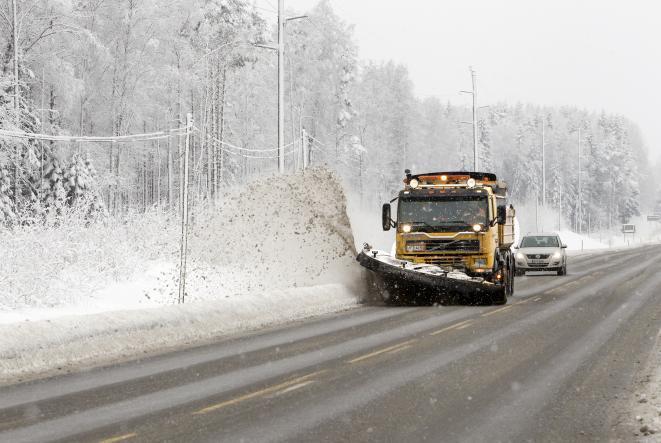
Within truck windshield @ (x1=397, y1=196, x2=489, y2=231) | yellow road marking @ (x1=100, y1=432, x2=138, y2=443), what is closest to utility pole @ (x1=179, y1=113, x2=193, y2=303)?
truck windshield @ (x1=397, y1=196, x2=489, y2=231)

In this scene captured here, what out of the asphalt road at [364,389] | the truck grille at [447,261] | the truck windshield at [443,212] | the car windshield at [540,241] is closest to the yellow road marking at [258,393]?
the asphalt road at [364,389]

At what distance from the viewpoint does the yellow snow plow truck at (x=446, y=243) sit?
19.1m

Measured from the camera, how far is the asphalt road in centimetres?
731

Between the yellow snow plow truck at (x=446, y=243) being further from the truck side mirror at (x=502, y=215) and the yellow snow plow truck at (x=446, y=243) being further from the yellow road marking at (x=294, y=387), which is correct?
the yellow road marking at (x=294, y=387)

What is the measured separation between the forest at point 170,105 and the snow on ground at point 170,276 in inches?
38.1

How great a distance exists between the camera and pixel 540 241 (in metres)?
34.1

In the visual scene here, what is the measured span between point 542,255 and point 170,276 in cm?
1713

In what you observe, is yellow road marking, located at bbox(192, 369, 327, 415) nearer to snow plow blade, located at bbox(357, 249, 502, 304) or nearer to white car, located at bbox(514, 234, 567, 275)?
snow plow blade, located at bbox(357, 249, 502, 304)

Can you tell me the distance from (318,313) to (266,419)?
10518 millimetres

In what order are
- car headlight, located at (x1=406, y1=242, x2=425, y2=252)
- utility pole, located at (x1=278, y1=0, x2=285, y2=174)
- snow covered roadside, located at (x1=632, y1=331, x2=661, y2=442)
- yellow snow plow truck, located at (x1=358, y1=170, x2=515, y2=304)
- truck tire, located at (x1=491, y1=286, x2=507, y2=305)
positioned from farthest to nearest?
utility pole, located at (x1=278, y1=0, x2=285, y2=174), truck tire, located at (x1=491, y1=286, x2=507, y2=305), car headlight, located at (x1=406, y1=242, x2=425, y2=252), yellow snow plow truck, located at (x1=358, y1=170, x2=515, y2=304), snow covered roadside, located at (x1=632, y1=331, x2=661, y2=442)

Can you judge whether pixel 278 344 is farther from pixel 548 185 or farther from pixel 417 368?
pixel 548 185

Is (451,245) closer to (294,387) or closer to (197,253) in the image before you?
(197,253)

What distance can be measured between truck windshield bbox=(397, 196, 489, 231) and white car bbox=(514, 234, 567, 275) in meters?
13.9

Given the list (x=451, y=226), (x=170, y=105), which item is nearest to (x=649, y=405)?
(x=451, y=226)
